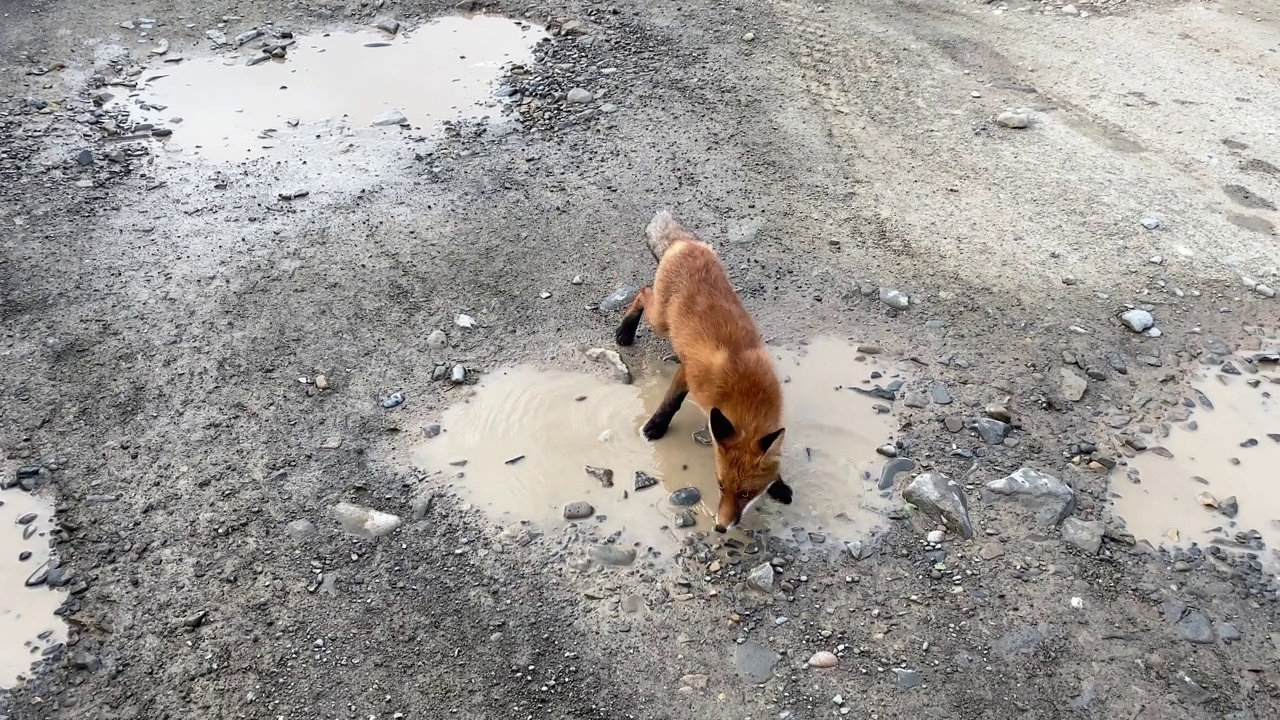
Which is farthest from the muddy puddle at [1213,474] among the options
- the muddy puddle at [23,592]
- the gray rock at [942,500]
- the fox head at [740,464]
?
the muddy puddle at [23,592]

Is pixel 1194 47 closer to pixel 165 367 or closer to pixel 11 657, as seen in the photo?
pixel 165 367

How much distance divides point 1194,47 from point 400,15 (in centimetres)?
895

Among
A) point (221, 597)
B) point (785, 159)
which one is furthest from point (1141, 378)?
point (221, 597)

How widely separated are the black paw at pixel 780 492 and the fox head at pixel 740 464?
12cm

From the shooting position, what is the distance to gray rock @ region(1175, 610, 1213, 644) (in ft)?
12.9

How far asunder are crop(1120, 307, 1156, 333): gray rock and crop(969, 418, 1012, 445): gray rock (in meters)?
1.45

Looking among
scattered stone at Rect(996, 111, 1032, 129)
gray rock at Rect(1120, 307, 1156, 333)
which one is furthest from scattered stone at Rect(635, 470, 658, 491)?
scattered stone at Rect(996, 111, 1032, 129)

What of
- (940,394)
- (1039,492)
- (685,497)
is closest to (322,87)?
(685,497)

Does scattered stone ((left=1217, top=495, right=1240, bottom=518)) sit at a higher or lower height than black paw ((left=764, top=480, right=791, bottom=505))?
higher

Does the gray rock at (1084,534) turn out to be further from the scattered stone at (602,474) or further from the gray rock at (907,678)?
the scattered stone at (602,474)

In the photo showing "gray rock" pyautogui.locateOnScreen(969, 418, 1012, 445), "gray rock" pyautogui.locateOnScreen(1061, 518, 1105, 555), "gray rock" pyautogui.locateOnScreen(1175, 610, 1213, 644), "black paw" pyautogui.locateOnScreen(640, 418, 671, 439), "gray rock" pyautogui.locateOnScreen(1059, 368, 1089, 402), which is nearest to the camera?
"gray rock" pyautogui.locateOnScreen(1175, 610, 1213, 644)

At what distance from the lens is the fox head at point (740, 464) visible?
4277 millimetres

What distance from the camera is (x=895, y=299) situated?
19.6ft

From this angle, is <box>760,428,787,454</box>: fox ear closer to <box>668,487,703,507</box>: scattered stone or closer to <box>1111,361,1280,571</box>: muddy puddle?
<box>668,487,703,507</box>: scattered stone
